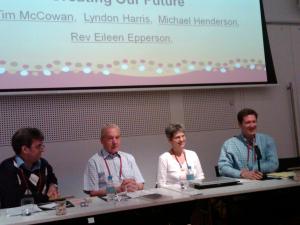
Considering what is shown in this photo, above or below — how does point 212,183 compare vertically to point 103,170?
below

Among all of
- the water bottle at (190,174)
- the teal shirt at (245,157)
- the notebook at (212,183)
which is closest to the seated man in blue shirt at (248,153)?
the teal shirt at (245,157)

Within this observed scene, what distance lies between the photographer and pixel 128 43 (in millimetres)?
3965

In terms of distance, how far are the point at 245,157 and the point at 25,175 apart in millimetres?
1957

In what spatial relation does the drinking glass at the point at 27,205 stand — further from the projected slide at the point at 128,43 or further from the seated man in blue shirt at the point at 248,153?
the seated man in blue shirt at the point at 248,153

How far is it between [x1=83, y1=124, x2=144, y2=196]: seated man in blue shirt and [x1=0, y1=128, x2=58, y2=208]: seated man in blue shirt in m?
0.34

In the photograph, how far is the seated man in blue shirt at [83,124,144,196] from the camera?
10.6ft

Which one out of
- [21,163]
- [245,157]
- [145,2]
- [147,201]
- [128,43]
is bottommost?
[147,201]

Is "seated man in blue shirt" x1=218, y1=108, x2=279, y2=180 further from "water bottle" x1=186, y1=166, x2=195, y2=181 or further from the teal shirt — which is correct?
"water bottle" x1=186, y1=166, x2=195, y2=181

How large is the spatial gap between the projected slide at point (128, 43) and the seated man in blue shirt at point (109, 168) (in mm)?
758

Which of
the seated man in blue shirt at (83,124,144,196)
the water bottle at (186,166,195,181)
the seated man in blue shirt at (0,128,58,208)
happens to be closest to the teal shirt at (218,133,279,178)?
the water bottle at (186,166,195,181)

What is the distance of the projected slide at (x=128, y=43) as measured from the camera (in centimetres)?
362

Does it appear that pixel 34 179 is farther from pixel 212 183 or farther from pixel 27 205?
pixel 212 183

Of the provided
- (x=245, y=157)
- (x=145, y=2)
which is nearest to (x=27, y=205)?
(x=245, y=157)

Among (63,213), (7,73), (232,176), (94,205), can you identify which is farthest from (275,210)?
(7,73)
